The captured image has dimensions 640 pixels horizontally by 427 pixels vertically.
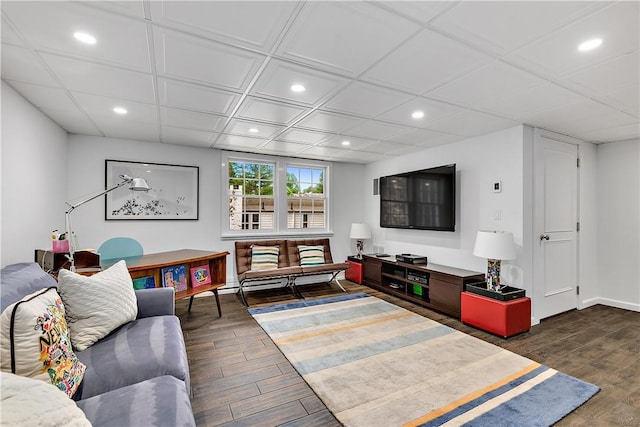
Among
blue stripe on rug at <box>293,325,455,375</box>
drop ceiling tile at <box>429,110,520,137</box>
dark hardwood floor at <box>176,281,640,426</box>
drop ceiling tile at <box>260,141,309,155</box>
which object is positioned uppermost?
drop ceiling tile at <box>260,141,309,155</box>

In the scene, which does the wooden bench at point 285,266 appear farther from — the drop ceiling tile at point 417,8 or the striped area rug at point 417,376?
the drop ceiling tile at point 417,8

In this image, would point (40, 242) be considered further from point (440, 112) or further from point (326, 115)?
point (440, 112)

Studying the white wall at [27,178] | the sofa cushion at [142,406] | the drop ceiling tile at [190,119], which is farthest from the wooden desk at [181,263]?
the sofa cushion at [142,406]

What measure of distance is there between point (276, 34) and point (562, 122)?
10.9ft

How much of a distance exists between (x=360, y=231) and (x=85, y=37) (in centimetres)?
450

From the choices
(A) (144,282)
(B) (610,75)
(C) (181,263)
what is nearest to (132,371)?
(A) (144,282)

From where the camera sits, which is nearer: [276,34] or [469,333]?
[276,34]

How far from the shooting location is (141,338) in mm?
1826

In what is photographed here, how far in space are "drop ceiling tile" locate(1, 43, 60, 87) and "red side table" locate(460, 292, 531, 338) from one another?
4.36 meters

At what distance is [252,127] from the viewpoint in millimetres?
3537

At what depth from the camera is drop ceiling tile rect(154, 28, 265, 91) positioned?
1.80 metres

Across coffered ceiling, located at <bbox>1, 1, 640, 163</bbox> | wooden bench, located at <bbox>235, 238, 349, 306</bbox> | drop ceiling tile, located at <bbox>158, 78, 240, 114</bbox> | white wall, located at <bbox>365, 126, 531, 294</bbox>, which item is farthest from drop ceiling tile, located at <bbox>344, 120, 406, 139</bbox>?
wooden bench, located at <bbox>235, 238, 349, 306</bbox>

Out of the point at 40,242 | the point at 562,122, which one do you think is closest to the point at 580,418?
the point at 562,122

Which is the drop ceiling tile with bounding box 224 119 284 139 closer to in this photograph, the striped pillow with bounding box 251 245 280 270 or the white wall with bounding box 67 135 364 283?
the white wall with bounding box 67 135 364 283
